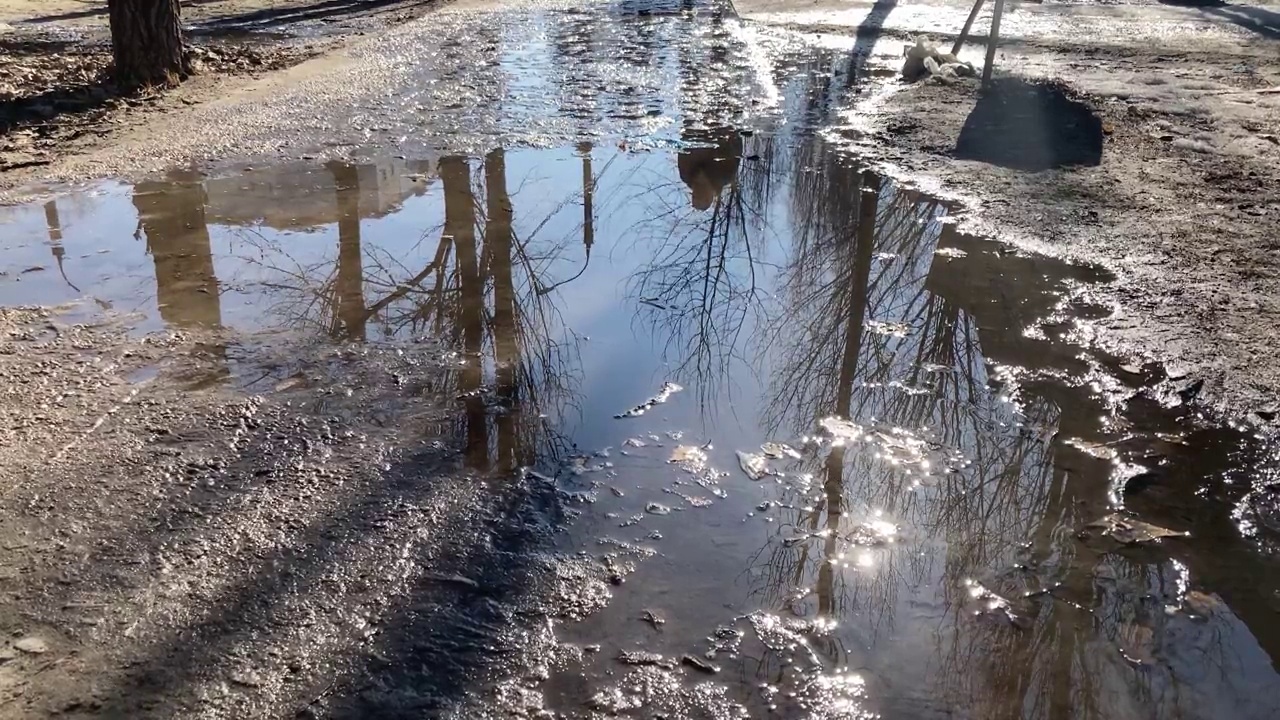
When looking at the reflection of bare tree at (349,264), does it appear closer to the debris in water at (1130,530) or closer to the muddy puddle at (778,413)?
the muddy puddle at (778,413)

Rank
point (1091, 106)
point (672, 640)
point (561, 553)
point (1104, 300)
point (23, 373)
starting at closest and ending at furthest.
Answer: point (672, 640) → point (561, 553) → point (23, 373) → point (1104, 300) → point (1091, 106)

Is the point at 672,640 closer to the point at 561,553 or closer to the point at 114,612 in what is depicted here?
the point at 561,553

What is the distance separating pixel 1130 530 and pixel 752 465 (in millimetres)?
1364

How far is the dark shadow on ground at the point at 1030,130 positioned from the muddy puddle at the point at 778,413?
4.23 feet

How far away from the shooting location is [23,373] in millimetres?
4500

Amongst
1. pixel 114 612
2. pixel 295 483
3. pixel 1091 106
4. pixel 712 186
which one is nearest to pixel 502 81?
pixel 712 186

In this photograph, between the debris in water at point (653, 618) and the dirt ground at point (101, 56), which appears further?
the dirt ground at point (101, 56)

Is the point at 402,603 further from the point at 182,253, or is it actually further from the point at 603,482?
the point at 182,253

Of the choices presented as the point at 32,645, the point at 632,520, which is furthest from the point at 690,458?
the point at 32,645

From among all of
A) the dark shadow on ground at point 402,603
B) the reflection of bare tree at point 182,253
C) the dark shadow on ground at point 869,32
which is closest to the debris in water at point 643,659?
→ the dark shadow on ground at point 402,603

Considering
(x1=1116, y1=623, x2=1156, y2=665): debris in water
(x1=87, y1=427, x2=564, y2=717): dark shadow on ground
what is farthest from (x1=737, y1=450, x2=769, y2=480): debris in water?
(x1=1116, y1=623, x2=1156, y2=665): debris in water

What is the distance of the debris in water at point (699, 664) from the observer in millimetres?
3006

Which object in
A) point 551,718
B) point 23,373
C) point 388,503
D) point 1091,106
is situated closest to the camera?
point 551,718

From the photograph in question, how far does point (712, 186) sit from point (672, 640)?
4.71 metres
